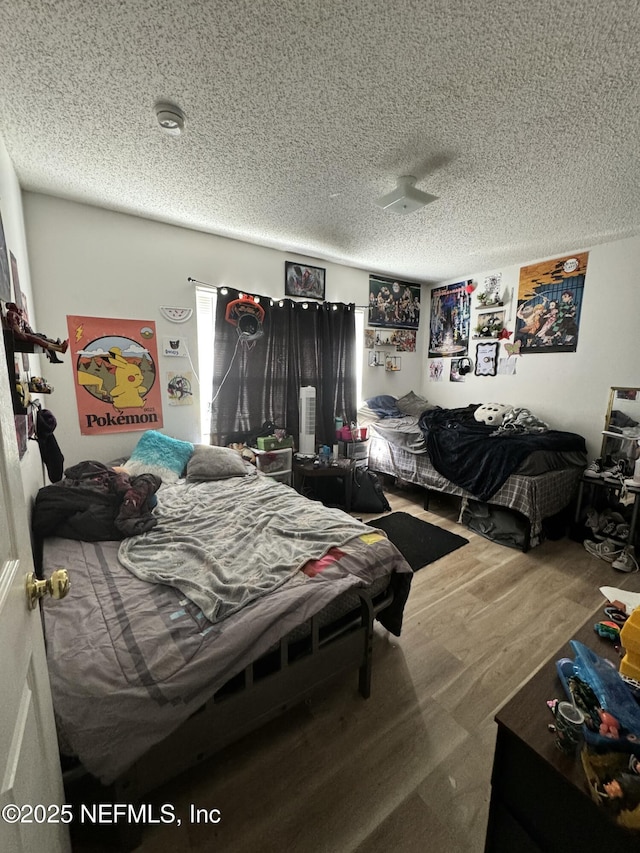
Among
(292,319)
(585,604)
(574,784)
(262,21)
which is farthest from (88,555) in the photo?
(585,604)

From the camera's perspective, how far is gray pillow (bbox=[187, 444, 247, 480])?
2508 millimetres

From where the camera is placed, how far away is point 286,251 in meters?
3.26

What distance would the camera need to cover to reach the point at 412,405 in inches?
165

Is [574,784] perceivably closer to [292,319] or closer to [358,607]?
[358,607]

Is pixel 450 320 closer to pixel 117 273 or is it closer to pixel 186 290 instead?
pixel 186 290

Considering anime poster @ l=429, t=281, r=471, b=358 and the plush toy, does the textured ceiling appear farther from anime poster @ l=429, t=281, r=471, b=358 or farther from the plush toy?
the plush toy

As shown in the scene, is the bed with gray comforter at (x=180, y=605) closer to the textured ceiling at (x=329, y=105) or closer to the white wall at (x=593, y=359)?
the textured ceiling at (x=329, y=105)

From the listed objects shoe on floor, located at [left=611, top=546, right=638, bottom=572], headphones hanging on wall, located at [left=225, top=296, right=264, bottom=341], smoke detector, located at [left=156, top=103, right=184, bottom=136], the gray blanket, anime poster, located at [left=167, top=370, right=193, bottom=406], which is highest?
smoke detector, located at [left=156, top=103, right=184, bottom=136]

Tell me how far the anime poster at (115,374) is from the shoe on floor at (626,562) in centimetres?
361

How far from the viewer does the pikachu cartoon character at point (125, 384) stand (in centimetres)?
261

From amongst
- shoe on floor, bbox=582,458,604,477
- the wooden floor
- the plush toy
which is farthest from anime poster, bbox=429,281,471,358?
the wooden floor

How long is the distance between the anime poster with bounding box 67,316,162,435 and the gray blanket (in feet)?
2.83

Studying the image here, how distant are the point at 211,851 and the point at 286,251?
369cm

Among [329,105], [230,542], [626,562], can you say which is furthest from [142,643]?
[626,562]
